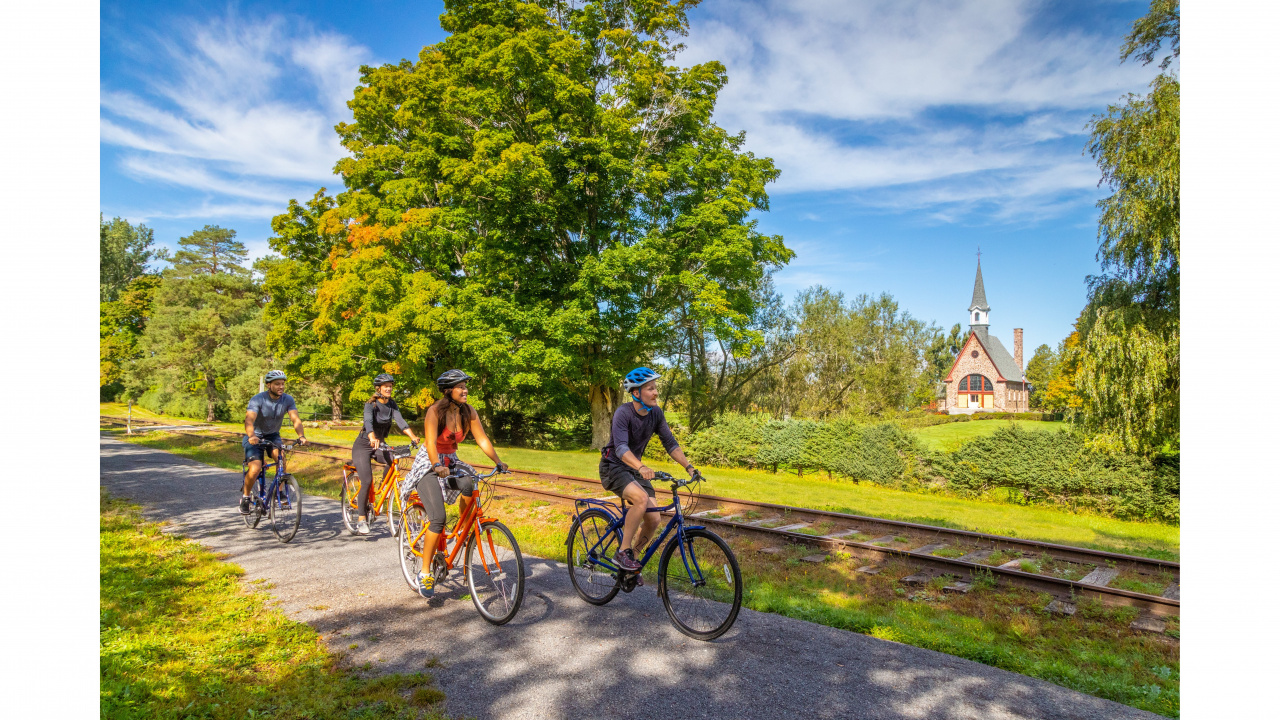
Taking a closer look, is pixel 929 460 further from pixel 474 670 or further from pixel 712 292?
pixel 474 670

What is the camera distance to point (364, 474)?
8.48 metres

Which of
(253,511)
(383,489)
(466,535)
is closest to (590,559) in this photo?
(466,535)

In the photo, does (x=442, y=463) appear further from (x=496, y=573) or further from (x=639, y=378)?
(x=639, y=378)

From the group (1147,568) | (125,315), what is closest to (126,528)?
(1147,568)

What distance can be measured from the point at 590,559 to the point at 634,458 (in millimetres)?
1294

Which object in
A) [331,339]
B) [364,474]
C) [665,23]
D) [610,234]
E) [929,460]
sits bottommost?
[929,460]

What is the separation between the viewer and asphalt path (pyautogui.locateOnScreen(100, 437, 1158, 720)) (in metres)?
3.92

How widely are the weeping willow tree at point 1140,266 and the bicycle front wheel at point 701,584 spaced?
48.2ft

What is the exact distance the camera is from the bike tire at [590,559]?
569 cm

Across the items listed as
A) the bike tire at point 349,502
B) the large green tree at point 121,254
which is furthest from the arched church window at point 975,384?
the large green tree at point 121,254

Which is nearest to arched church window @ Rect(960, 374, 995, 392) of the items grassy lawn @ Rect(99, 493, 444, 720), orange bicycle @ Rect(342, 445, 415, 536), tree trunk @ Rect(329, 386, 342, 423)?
tree trunk @ Rect(329, 386, 342, 423)

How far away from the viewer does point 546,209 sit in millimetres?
22047

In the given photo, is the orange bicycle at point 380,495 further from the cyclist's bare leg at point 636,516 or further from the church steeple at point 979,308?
the church steeple at point 979,308

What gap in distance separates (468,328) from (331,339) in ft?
24.3
